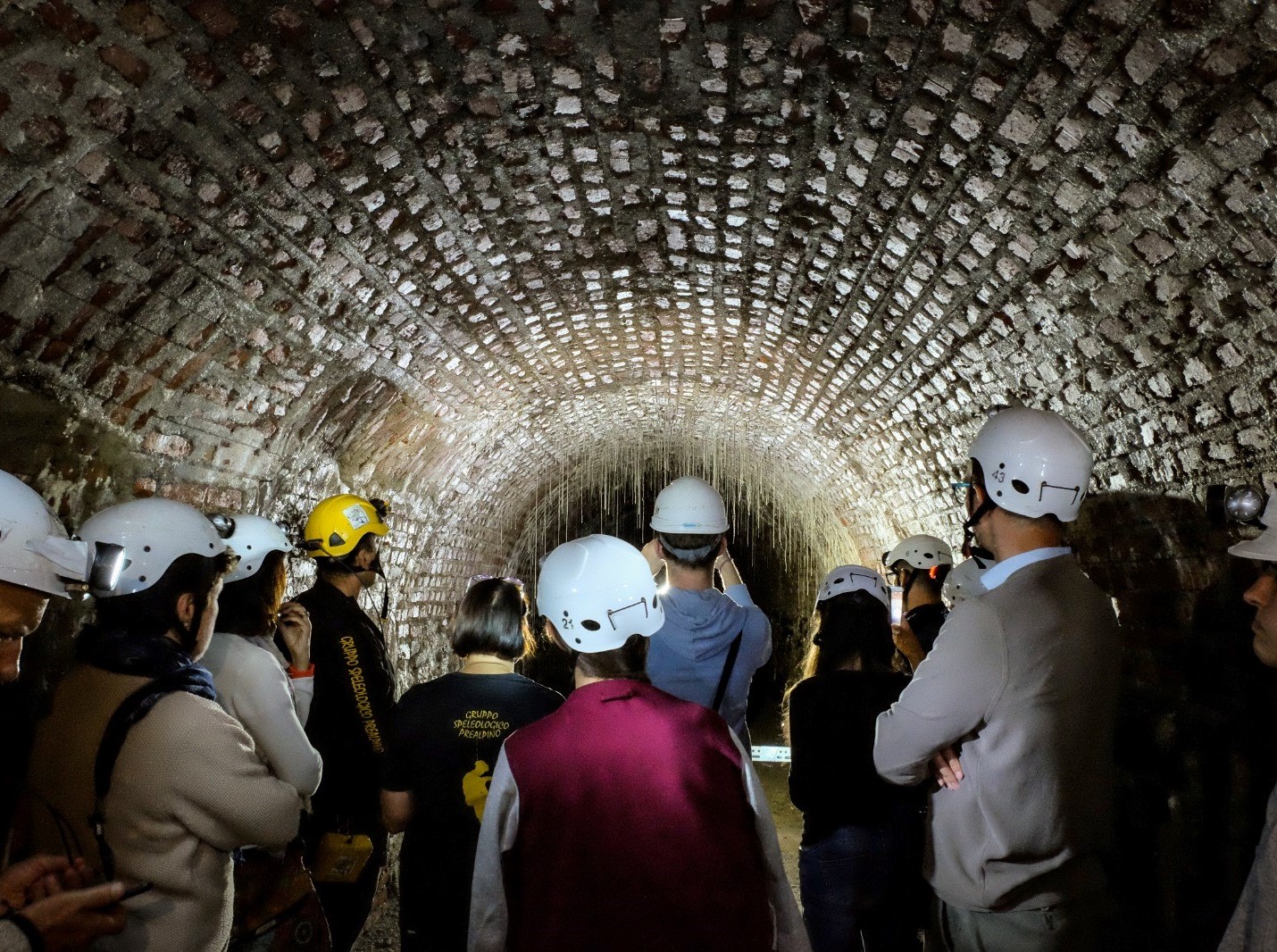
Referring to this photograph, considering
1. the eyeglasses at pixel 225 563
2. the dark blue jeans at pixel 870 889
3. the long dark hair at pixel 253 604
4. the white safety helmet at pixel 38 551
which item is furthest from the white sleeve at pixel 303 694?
the dark blue jeans at pixel 870 889

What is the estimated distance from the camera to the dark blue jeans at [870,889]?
9.99 ft

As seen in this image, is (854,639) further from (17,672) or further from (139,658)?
(17,672)

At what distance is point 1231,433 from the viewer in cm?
346

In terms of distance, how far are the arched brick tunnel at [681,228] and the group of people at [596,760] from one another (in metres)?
0.93

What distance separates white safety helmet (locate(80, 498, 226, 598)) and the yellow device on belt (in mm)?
1523

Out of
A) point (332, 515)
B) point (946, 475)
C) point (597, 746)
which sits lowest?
point (597, 746)

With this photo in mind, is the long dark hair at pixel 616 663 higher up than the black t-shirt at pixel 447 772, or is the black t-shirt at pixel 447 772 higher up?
the long dark hair at pixel 616 663

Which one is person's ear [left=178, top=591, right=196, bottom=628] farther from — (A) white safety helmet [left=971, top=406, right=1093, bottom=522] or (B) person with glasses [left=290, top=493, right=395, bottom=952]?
(A) white safety helmet [left=971, top=406, right=1093, bottom=522]

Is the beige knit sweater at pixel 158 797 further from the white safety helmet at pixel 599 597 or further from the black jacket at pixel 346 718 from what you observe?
the black jacket at pixel 346 718

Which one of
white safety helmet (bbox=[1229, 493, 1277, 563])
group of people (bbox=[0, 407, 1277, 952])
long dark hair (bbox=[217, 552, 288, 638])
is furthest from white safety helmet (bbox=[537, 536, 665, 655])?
white safety helmet (bbox=[1229, 493, 1277, 563])

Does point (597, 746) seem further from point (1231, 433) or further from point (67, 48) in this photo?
point (1231, 433)

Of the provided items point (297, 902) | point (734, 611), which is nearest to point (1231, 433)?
point (734, 611)

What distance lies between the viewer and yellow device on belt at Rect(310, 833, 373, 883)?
341cm

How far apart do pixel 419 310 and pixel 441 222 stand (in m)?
0.94
